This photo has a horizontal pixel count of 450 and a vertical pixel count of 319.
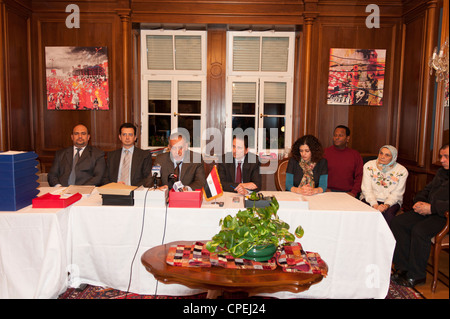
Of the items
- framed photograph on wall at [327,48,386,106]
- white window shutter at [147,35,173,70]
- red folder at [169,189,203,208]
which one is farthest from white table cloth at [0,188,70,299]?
framed photograph on wall at [327,48,386,106]

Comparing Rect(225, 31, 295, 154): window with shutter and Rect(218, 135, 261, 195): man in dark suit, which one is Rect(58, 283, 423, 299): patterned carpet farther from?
Rect(225, 31, 295, 154): window with shutter

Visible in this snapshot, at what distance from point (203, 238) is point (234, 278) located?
80cm

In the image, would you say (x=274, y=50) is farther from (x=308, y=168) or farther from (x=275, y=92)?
(x=308, y=168)

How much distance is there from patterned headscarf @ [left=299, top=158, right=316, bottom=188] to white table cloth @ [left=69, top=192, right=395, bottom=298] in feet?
2.76

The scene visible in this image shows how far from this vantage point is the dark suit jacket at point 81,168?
11.1 feet

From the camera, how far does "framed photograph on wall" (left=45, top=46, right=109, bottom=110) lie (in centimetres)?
453

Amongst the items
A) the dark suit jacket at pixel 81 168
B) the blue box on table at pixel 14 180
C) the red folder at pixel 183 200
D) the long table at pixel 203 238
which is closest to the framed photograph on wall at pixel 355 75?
the long table at pixel 203 238

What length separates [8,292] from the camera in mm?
2154

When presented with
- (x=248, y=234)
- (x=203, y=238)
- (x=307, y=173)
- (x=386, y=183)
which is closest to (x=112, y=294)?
(x=203, y=238)

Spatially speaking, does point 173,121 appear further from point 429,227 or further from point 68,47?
point 429,227

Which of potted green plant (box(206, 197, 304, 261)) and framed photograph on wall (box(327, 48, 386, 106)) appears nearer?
potted green plant (box(206, 197, 304, 261))

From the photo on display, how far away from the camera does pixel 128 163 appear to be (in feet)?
11.4

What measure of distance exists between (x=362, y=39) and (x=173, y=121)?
2.74 metres

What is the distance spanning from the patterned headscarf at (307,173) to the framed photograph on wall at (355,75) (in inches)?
62.7
